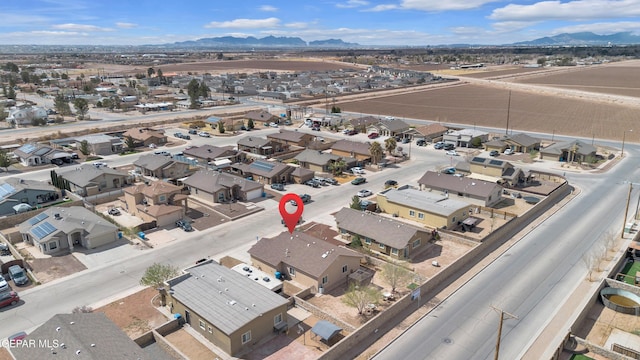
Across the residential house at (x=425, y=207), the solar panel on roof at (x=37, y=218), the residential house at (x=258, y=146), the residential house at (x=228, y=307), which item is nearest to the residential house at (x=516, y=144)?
the residential house at (x=425, y=207)

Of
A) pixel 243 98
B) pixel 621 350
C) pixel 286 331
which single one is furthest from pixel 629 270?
pixel 243 98

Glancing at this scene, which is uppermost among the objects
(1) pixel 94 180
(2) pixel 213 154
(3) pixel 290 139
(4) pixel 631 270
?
(3) pixel 290 139

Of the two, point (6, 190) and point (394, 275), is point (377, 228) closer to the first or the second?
point (394, 275)

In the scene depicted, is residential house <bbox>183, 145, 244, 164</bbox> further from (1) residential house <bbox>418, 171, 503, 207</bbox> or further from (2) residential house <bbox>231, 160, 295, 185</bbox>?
(1) residential house <bbox>418, 171, 503, 207</bbox>

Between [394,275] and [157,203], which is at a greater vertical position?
[157,203]

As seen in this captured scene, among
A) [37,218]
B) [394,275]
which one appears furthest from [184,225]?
[394,275]

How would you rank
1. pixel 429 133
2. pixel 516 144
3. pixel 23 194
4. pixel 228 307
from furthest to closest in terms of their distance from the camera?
pixel 429 133
pixel 516 144
pixel 23 194
pixel 228 307
